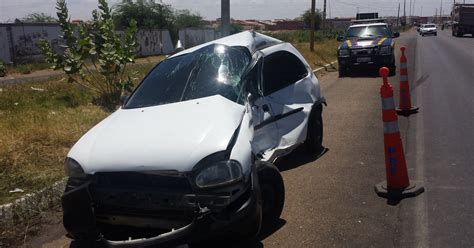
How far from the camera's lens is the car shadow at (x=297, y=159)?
6191mm

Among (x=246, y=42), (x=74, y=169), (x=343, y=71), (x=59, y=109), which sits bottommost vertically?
(x=343, y=71)

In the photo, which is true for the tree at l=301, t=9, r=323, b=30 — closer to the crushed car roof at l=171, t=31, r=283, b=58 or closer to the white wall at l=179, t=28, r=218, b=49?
the white wall at l=179, t=28, r=218, b=49

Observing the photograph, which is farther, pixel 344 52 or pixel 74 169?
pixel 344 52

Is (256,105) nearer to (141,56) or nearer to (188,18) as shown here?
(141,56)

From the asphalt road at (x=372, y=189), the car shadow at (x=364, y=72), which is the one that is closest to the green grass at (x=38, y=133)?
the asphalt road at (x=372, y=189)

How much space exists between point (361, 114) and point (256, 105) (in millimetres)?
5228

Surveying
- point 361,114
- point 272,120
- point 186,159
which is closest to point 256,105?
point 272,120

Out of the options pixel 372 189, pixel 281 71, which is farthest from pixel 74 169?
pixel 372 189

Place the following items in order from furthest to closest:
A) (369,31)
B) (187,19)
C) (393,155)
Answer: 1. (187,19)
2. (369,31)
3. (393,155)

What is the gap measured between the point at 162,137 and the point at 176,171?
42cm

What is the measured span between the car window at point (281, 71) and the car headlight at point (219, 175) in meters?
2.02

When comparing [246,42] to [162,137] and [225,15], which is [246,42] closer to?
[162,137]

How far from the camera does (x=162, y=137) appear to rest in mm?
3658

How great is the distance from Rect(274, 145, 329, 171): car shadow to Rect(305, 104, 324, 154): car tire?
0.08 metres
